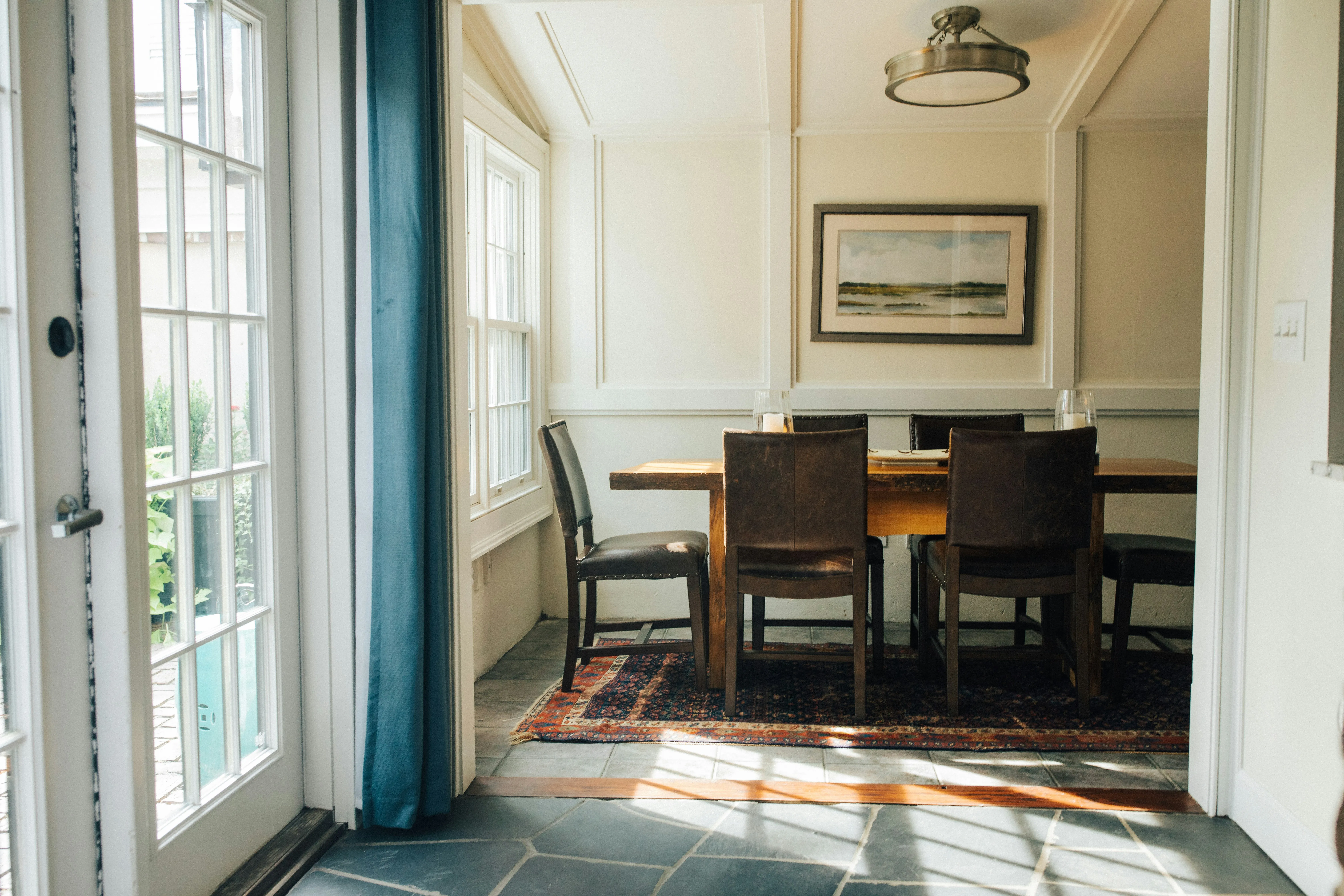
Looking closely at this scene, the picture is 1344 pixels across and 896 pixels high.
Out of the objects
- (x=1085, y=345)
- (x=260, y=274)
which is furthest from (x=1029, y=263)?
(x=260, y=274)

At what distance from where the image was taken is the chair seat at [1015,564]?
292 centimetres

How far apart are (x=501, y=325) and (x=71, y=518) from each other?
2.37m

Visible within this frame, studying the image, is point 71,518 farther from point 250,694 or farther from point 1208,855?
point 1208,855

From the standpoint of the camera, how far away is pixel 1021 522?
2867 millimetres

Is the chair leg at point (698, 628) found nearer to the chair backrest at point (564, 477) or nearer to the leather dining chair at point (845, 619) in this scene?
the leather dining chair at point (845, 619)

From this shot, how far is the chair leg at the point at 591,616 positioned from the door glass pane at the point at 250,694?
1.37 m

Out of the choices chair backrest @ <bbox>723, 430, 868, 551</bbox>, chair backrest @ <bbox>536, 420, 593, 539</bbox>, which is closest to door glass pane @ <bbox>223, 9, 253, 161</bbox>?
chair backrest @ <bbox>536, 420, 593, 539</bbox>

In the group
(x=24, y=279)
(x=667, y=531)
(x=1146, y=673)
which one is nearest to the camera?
(x=24, y=279)

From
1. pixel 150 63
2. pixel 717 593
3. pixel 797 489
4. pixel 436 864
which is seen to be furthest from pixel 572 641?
pixel 150 63

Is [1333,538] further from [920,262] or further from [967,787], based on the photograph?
[920,262]

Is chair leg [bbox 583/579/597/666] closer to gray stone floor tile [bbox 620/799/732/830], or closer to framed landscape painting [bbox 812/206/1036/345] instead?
gray stone floor tile [bbox 620/799/732/830]

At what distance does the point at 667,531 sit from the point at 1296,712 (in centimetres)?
234

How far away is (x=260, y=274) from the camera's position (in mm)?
1991

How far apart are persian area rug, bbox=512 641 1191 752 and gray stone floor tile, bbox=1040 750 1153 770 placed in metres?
0.03
